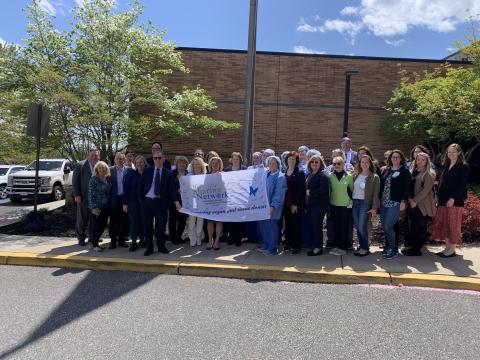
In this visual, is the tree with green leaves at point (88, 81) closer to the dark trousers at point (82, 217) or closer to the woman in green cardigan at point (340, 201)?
the dark trousers at point (82, 217)

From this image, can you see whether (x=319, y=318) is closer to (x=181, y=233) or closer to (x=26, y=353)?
(x=26, y=353)

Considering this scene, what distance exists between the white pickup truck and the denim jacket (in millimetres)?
9438

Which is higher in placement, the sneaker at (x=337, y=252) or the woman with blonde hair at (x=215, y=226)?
the woman with blonde hair at (x=215, y=226)

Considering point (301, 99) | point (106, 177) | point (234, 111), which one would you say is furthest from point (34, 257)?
point (301, 99)

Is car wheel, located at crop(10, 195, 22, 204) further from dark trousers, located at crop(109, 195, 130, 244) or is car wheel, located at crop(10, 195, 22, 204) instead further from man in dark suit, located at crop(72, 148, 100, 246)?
dark trousers, located at crop(109, 195, 130, 244)

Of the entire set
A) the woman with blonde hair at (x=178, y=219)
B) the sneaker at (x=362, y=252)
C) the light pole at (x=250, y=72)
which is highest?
the light pole at (x=250, y=72)

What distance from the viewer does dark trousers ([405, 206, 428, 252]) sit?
699 centimetres

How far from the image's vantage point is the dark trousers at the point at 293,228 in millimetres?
7327

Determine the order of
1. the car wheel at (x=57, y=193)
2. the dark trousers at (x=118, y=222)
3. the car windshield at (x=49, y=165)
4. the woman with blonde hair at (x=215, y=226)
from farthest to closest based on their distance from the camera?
the car windshield at (x=49, y=165) → the car wheel at (x=57, y=193) → the dark trousers at (x=118, y=222) → the woman with blonde hair at (x=215, y=226)

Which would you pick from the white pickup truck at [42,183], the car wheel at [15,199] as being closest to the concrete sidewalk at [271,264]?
the white pickup truck at [42,183]

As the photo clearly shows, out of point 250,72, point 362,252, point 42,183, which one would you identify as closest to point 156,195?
point 250,72

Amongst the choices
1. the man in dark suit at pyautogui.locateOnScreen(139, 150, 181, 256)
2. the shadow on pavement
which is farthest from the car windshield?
the shadow on pavement

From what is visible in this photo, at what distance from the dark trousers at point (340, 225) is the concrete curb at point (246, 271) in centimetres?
115

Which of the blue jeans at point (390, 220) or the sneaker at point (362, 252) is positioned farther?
the sneaker at point (362, 252)
